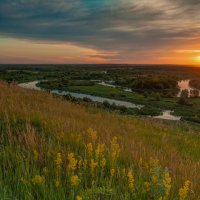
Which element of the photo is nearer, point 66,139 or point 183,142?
point 66,139

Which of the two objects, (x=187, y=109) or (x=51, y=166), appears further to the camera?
(x=187, y=109)

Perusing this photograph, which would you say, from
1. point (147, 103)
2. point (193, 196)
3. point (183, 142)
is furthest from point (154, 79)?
point (193, 196)

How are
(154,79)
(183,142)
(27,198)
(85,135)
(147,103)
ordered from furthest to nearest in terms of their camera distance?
(154,79) < (147,103) < (183,142) < (85,135) < (27,198)

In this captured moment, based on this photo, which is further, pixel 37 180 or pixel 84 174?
pixel 84 174

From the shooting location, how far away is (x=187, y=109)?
5138cm

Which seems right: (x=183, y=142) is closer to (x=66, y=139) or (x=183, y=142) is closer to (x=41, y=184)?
(x=66, y=139)

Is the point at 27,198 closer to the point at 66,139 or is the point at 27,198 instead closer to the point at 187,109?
the point at 66,139

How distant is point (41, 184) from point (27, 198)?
0.80 feet

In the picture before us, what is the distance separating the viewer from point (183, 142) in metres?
9.13

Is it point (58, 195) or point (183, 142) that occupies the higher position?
point (58, 195)

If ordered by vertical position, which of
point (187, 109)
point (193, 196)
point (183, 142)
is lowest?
point (187, 109)

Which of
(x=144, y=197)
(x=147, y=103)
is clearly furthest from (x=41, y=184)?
(x=147, y=103)

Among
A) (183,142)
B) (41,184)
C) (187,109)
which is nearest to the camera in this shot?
(41,184)

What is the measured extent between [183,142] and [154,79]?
86.4 meters
